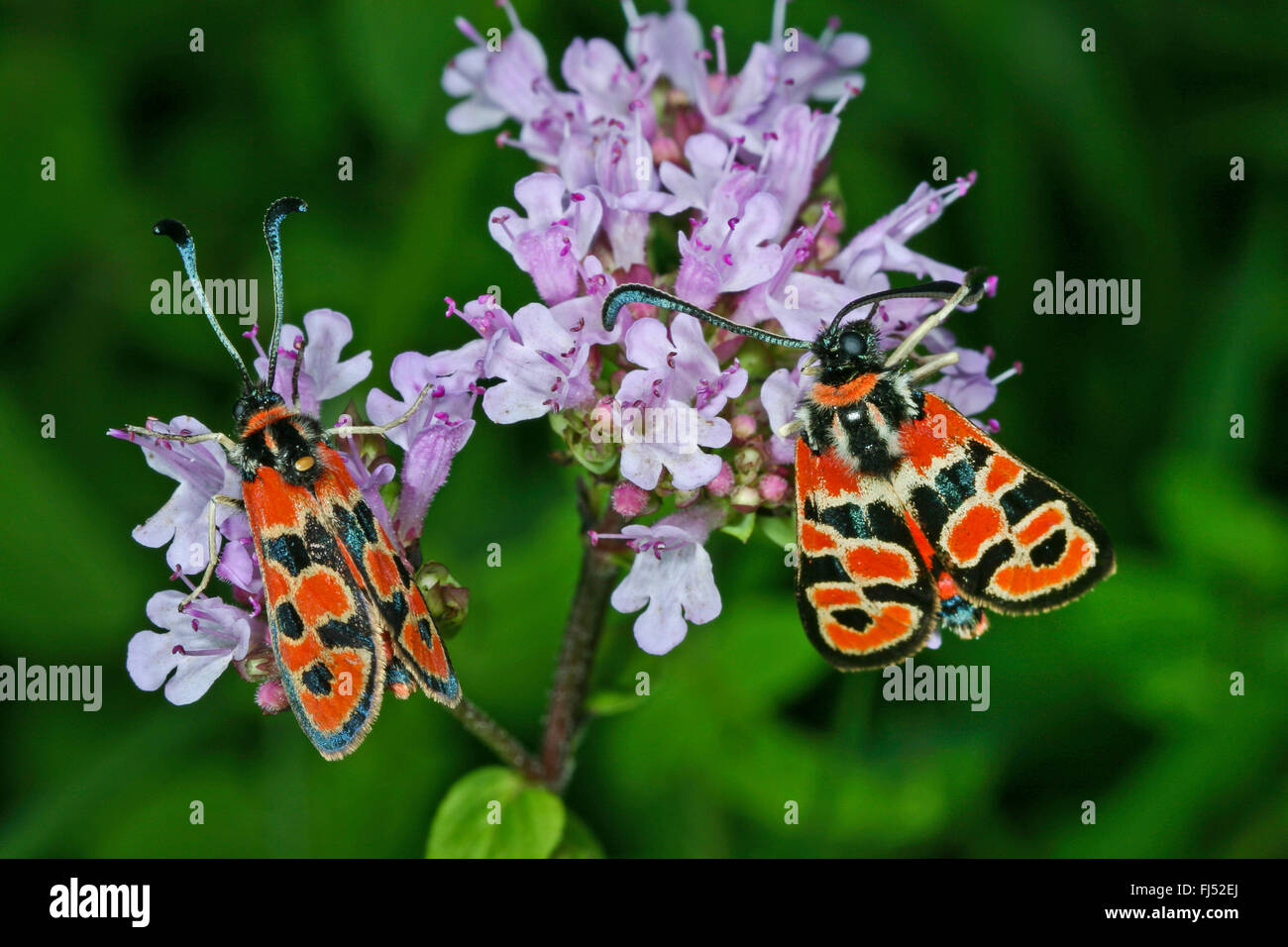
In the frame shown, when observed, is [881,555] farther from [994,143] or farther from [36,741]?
[36,741]

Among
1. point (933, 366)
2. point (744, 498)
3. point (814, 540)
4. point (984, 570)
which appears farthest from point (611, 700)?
point (933, 366)

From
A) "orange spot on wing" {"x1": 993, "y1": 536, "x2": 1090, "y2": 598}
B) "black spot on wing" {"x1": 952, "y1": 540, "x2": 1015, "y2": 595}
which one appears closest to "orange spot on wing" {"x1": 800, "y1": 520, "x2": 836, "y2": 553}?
"black spot on wing" {"x1": 952, "y1": 540, "x2": 1015, "y2": 595}

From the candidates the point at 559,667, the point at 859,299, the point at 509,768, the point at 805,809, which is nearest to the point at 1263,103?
the point at 859,299

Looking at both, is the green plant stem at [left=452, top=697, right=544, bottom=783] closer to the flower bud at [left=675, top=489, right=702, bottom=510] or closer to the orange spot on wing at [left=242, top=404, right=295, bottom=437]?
the flower bud at [left=675, top=489, right=702, bottom=510]

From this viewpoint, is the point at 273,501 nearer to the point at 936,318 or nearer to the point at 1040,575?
the point at 936,318

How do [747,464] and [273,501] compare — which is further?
[747,464]

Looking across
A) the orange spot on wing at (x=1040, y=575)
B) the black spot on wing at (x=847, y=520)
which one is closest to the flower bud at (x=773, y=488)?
the black spot on wing at (x=847, y=520)
